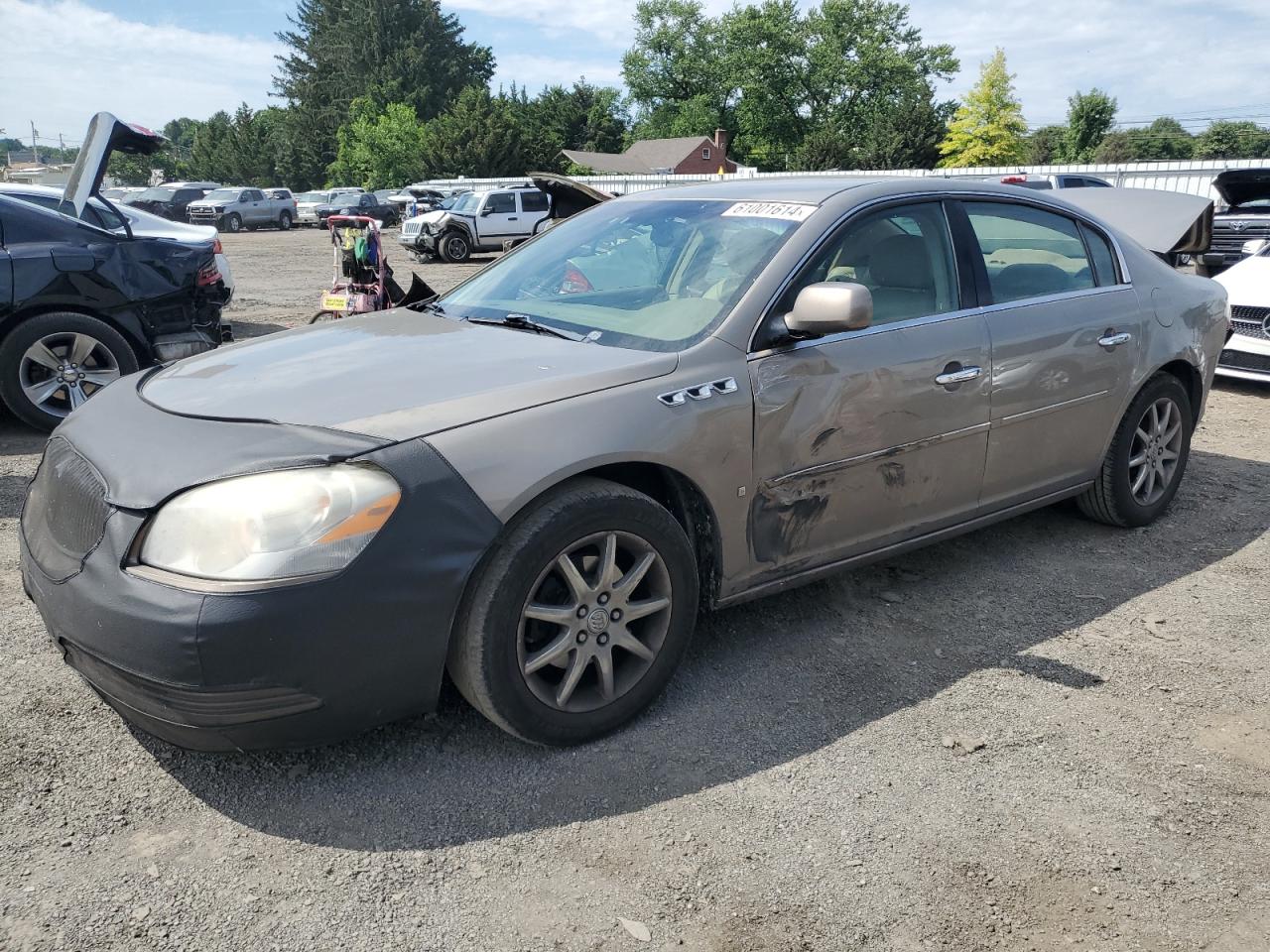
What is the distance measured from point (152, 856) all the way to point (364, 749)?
615mm

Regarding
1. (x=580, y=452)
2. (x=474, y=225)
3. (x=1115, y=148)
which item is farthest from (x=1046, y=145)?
(x=580, y=452)

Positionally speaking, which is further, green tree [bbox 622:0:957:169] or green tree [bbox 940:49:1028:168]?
green tree [bbox 622:0:957:169]

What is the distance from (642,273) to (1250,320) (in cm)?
668

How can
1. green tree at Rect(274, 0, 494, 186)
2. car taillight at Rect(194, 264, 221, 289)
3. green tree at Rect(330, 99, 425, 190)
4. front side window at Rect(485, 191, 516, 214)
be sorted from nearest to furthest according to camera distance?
1. car taillight at Rect(194, 264, 221, 289)
2. front side window at Rect(485, 191, 516, 214)
3. green tree at Rect(330, 99, 425, 190)
4. green tree at Rect(274, 0, 494, 186)

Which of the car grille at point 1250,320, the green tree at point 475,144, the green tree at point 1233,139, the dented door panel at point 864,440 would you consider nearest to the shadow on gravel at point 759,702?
the dented door panel at point 864,440

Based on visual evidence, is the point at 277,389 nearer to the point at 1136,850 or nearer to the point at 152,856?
the point at 152,856

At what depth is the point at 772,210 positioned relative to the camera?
355cm

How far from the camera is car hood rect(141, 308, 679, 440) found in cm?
264

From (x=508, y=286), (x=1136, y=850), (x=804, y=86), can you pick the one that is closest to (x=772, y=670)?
(x=1136, y=850)

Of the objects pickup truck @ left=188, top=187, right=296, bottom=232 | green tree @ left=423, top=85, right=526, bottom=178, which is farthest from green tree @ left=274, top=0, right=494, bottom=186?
pickup truck @ left=188, top=187, right=296, bottom=232

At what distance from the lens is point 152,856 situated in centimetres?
241

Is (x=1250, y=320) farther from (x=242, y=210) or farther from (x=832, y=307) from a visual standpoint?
(x=242, y=210)

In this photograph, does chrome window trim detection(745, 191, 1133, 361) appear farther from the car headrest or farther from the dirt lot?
the dirt lot

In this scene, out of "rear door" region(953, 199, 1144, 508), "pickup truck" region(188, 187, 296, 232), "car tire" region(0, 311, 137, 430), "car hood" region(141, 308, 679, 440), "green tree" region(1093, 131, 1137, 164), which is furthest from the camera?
"green tree" region(1093, 131, 1137, 164)
